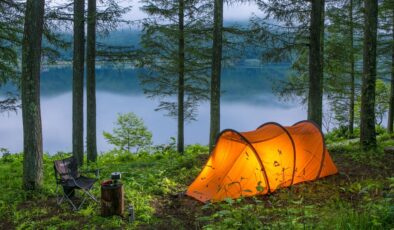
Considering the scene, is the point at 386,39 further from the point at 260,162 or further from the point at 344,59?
the point at 260,162

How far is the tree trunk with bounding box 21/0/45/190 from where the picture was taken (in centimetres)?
661

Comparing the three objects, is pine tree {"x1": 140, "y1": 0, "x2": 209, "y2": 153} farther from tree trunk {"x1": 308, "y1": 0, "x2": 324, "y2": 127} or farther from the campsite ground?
the campsite ground

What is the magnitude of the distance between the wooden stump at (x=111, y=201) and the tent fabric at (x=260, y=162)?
1788 mm

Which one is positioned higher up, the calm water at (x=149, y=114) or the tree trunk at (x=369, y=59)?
the tree trunk at (x=369, y=59)

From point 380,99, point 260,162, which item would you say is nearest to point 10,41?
point 260,162

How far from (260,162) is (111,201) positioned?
10.0 feet

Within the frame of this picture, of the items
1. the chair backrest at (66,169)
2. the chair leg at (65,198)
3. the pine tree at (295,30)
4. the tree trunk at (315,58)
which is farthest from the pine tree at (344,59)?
the chair leg at (65,198)

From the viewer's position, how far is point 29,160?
22.8ft

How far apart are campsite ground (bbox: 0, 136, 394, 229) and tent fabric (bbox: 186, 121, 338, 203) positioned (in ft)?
0.84

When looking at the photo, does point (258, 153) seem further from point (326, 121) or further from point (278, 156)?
point (326, 121)

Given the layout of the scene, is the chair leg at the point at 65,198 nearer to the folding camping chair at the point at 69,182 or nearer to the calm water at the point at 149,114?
Result: the folding camping chair at the point at 69,182

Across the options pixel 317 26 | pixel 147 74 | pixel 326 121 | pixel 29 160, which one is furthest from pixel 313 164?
pixel 326 121

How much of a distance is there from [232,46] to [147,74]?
159 inches

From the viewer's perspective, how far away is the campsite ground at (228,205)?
4.11m
